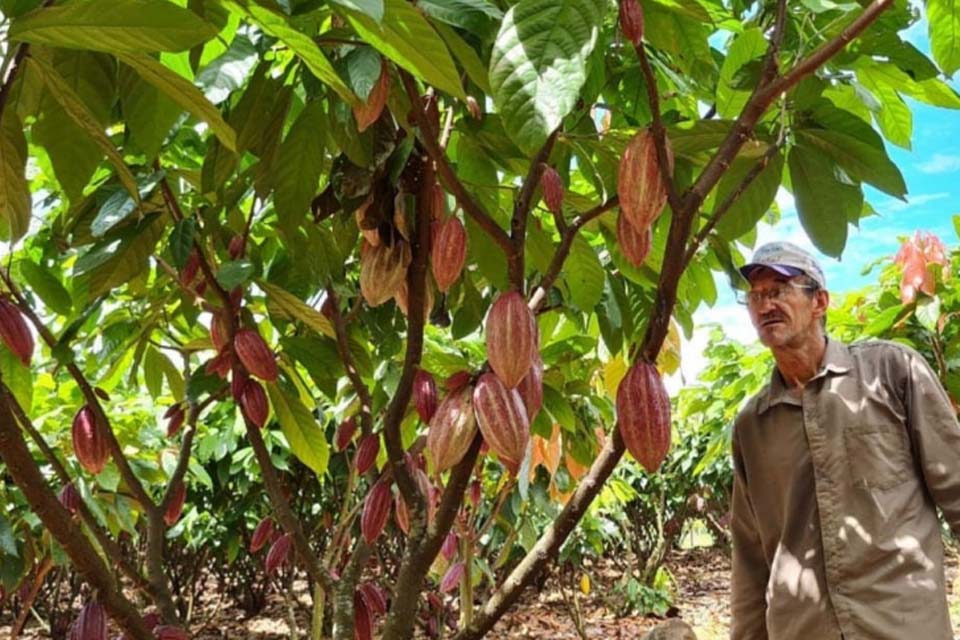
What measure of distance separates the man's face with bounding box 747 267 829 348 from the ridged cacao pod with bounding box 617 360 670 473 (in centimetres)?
105

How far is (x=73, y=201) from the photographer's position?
0.88 metres

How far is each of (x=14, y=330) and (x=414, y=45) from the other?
2.10 ft

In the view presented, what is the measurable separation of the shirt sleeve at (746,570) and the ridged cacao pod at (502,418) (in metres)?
1.23

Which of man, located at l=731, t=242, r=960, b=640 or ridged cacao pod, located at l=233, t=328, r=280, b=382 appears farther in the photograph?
man, located at l=731, t=242, r=960, b=640

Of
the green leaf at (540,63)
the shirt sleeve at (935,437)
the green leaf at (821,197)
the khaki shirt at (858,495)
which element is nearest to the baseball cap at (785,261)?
the khaki shirt at (858,495)

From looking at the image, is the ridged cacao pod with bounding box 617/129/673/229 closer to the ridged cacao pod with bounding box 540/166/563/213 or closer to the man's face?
the ridged cacao pod with bounding box 540/166/563/213

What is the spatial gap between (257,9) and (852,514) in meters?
1.54

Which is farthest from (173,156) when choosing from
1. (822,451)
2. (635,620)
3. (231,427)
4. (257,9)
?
(635,620)

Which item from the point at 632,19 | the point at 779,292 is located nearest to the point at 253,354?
the point at 632,19

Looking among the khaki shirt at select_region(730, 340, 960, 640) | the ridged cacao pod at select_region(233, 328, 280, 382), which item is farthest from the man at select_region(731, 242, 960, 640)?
the ridged cacao pod at select_region(233, 328, 280, 382)

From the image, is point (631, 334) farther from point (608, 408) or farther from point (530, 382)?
point (608, 408)

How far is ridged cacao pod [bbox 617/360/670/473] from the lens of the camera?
0.85 m

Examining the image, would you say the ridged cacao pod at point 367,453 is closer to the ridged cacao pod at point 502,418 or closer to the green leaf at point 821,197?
the ridged cacao pod at point 502,418

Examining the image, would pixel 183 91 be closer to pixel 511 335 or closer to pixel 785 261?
pixel 511 335
